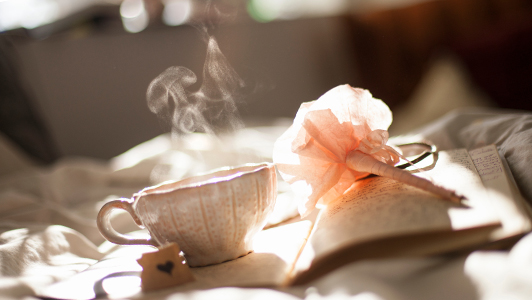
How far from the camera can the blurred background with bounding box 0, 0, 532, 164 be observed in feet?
5.34

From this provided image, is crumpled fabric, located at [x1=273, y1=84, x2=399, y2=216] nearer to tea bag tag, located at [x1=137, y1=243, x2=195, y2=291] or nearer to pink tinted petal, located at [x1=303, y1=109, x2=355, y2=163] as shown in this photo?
pink tinted petal, located at [x1=303, y1=109, x2=355, y2=163]

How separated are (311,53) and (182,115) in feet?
5.48

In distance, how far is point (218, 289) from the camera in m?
0.36

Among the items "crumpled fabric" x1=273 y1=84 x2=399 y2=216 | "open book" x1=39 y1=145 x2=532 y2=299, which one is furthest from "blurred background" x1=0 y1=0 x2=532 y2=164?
"open book" x1=39 y1=145 x2=532 y2=299

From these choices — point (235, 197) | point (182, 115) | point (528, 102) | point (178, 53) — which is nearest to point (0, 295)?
point (235, 197)

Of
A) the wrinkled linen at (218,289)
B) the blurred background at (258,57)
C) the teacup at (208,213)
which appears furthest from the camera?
the blurred background at (258,57)

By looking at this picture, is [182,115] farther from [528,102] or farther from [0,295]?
[528,102]

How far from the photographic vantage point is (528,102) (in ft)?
5.58

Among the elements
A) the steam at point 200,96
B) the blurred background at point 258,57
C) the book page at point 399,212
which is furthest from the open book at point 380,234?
the blurred background at point 258,57

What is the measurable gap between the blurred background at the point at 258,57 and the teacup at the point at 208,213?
0.87 metres

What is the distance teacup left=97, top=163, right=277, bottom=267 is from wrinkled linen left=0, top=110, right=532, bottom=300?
86 millimetres

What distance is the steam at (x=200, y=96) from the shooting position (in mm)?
638

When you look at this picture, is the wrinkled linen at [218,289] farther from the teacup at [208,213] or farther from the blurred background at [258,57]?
the blurred background at [258,57]

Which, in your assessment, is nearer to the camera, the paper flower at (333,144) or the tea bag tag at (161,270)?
the tea bag tag at (161,270)
